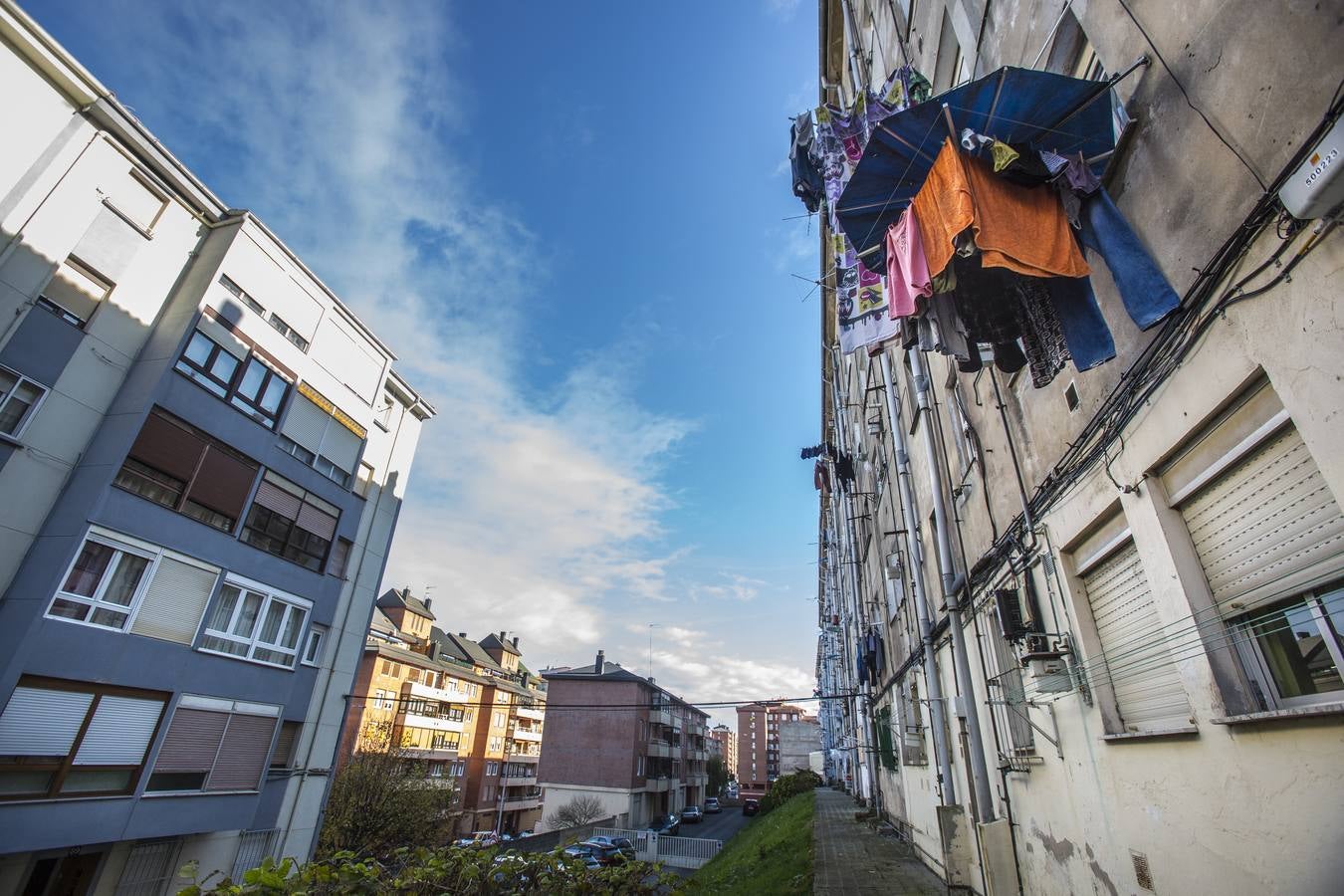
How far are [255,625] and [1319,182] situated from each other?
57.9ft

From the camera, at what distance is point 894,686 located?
1642 centimetres

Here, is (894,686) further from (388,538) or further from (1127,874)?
(388,538)

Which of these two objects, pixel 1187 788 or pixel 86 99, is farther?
pixel 86 99

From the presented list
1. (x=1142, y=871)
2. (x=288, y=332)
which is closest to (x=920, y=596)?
(x=1142, y=871)

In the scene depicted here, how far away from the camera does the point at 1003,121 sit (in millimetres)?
4637

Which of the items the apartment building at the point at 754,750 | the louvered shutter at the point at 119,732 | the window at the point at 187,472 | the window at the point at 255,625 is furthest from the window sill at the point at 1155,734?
the apartment building at the point at 754,750

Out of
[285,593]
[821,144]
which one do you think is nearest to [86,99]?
[285,593]

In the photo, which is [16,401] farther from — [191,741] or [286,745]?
[286,745]

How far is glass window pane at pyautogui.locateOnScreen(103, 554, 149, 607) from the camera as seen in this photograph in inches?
428

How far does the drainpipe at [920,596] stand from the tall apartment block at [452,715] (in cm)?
2748

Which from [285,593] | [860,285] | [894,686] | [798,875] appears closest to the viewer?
[860,285]

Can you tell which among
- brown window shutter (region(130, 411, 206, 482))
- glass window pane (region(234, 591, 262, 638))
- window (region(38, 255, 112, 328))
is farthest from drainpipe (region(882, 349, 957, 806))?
window (region(38, 255, 112, 328))

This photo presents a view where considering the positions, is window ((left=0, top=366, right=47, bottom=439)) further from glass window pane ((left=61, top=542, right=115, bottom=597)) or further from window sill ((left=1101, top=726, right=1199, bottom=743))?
window sill ((left=1101, top=726, right=1199, bottom=743))

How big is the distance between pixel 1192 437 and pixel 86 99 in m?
18.3
